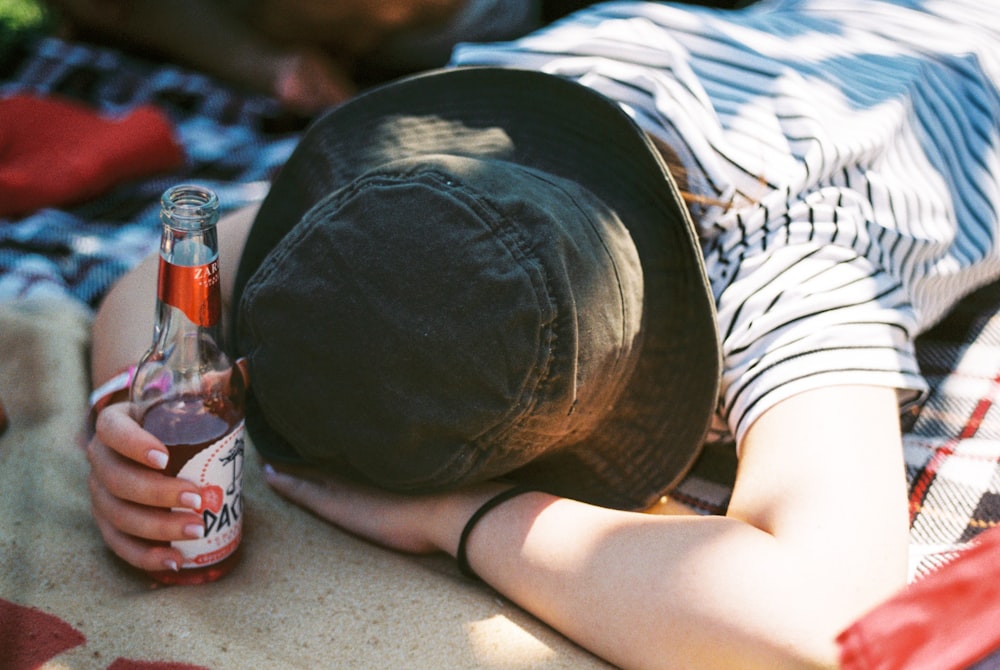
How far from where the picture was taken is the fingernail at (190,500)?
2.61 ft

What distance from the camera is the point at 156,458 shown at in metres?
0.79

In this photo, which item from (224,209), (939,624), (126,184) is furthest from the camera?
(126,184)

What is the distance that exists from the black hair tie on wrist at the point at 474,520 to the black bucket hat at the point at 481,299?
0.04m

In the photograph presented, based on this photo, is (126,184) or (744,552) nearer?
(744,552)

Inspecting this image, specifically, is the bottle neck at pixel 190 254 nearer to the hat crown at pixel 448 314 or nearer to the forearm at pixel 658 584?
the hat crown at pixel 448 314

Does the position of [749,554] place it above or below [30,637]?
above

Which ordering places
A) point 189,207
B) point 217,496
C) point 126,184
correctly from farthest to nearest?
point 126,184
point 217,496
point 189,207

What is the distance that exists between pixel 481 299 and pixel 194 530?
33 centimetres

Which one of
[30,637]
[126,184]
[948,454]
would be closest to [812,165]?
[948,454]

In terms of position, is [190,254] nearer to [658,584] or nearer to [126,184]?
[658,584]

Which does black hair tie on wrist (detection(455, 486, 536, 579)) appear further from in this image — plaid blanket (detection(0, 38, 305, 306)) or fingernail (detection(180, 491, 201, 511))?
plaid blanket (detection(0, 38, 305, 306))

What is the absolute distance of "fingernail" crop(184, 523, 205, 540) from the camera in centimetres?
82

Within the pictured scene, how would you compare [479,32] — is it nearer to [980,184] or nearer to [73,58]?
[73,58]

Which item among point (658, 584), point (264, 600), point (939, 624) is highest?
point (939, 624)
